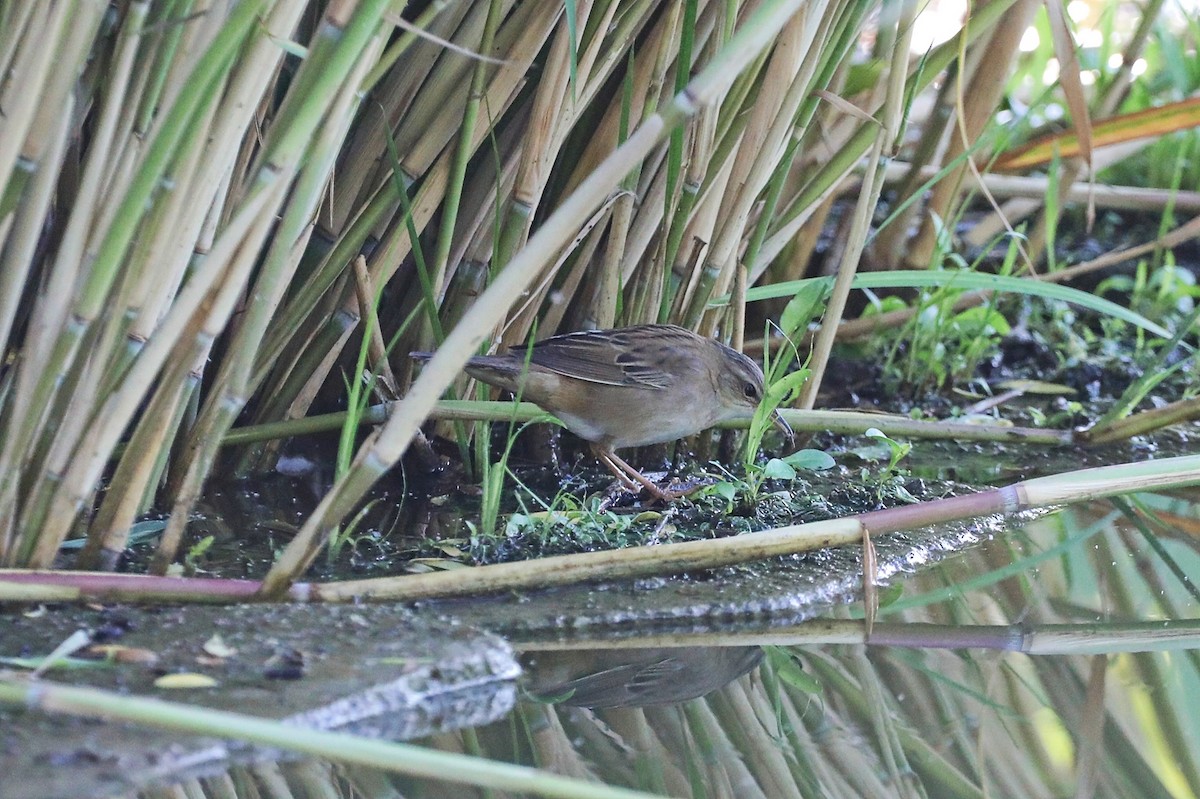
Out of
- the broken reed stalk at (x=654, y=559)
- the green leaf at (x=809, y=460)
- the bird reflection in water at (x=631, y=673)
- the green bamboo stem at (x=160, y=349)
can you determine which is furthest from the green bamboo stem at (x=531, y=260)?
the green leaf at (x=809, y=460)

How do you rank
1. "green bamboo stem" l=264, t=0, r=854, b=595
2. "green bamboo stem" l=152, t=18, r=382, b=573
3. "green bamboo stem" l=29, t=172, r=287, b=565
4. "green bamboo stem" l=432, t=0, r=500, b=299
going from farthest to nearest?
"green bamboo stem" l=432, t=0, r=500, b=299 → "green bamboo stem" l=152, t=18, r=382, b=573 → "green bamboo stem" l=29, t=172, r=287, b=565 → "green bamboo stem" l=264, t=0, r=854, b=595

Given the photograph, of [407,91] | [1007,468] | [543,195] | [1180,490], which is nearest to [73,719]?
[407,91]

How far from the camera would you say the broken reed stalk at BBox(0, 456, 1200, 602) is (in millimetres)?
2572

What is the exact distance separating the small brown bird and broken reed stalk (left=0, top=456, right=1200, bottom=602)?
75 centimetres

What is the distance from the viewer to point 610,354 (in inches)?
148

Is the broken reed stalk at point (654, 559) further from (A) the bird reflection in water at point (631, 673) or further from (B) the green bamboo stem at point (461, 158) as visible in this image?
(B) the green bamboo stem at point (461, 158)

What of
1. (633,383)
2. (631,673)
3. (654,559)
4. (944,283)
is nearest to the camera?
(631,673)

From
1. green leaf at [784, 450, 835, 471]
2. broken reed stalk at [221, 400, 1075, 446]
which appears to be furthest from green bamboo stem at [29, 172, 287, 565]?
green leaf at [784, 450, 835, 471]

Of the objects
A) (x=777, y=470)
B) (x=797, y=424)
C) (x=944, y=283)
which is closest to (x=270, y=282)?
(x=777, y=470)

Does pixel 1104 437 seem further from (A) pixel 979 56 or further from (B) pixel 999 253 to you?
(B) pixel 999 253

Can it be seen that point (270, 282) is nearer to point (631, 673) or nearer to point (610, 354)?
point (631, 673)

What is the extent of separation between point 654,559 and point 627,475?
0.98m

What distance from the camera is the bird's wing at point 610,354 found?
3.71 metres

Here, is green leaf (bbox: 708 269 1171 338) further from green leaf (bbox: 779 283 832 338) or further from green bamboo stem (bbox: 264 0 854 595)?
green bamboo stem (bbox: 264 0 854 595)
